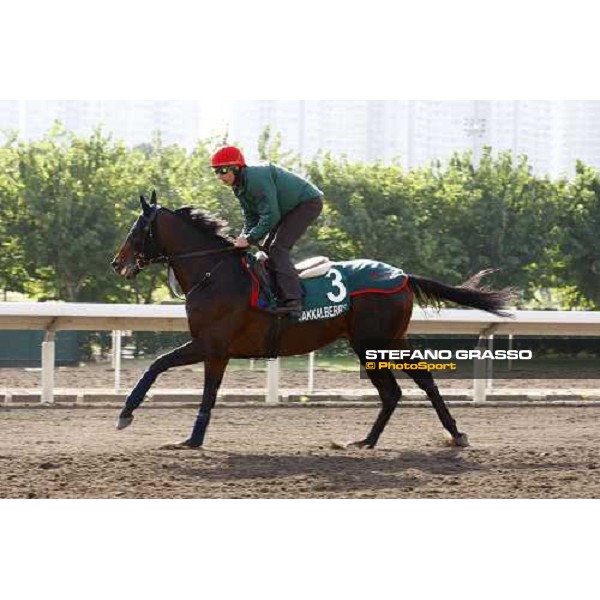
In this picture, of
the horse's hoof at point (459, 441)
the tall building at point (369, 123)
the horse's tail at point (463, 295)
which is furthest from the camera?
the tall building at point (369, 123)

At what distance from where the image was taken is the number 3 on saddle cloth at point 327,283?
7.90 meters

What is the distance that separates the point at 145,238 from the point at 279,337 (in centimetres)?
115

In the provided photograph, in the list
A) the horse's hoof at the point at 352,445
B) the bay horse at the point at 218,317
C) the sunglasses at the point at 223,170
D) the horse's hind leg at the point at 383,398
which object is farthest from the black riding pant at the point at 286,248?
the horse's hoof at the point at 352,445

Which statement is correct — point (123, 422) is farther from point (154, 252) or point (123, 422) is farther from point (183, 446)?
point (154, 252)

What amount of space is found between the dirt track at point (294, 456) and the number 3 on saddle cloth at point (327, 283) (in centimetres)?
100

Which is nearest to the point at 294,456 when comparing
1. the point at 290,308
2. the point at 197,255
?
the point at 290,308

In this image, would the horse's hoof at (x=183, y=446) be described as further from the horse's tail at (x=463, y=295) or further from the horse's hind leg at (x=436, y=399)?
the horse's tail at (x=463, y=295)

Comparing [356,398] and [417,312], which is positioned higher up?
[417,312]

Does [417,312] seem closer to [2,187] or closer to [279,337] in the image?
[279,337]

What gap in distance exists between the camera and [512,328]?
36.3ft

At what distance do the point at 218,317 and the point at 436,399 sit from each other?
1673 millimetres

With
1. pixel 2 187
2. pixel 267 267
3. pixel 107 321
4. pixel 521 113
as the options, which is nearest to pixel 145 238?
pixel 267 267

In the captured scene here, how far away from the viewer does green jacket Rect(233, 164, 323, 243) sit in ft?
24.6

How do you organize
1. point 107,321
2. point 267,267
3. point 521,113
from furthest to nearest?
point 521,113 → point 107,321 → point 267,267
